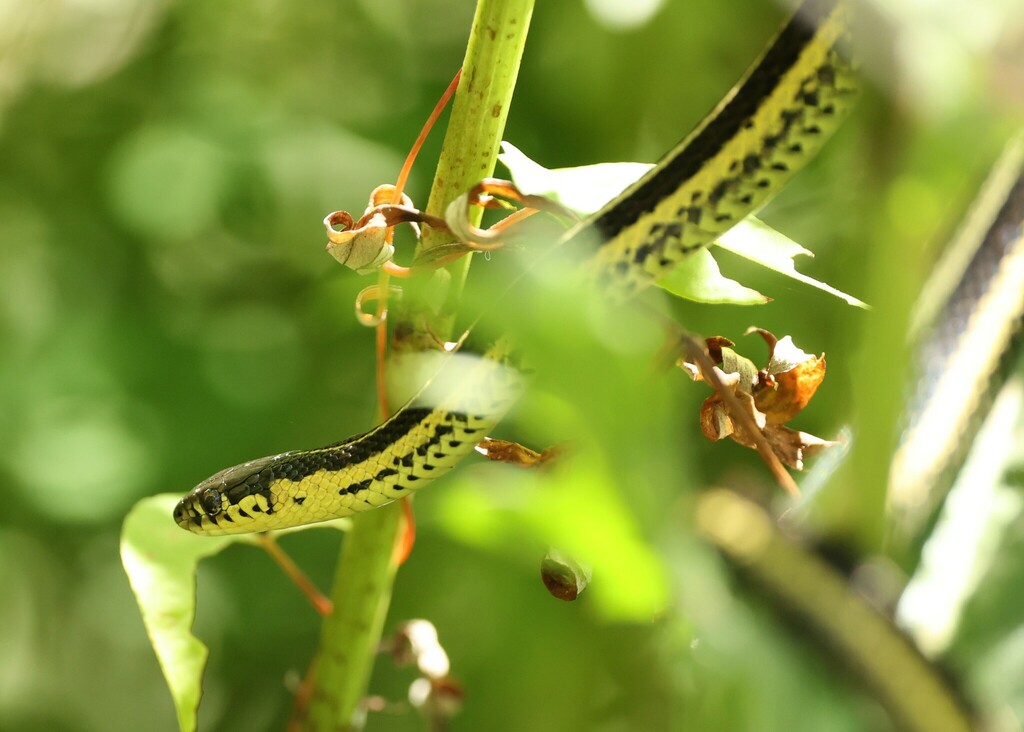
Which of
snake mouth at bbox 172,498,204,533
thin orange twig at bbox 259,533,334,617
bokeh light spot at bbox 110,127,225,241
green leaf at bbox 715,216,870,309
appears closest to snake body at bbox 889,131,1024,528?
green leaf at bbox 715,216,870,309

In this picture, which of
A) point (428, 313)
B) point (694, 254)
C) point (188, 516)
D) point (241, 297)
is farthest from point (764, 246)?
point (241, 297)

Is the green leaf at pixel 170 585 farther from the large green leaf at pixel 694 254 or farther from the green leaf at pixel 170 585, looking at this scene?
the large green leaf at pixel 694 254

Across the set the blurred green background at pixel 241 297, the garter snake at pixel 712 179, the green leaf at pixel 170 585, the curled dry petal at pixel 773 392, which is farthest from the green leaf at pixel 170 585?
the blurred green background at pixel 241 297

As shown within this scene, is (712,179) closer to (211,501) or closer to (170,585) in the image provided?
(170,585)

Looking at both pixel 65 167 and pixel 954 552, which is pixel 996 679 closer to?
pixel 954 552

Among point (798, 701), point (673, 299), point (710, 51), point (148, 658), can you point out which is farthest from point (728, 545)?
point (148, 658)

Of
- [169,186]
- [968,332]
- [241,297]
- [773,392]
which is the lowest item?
[241,297]
